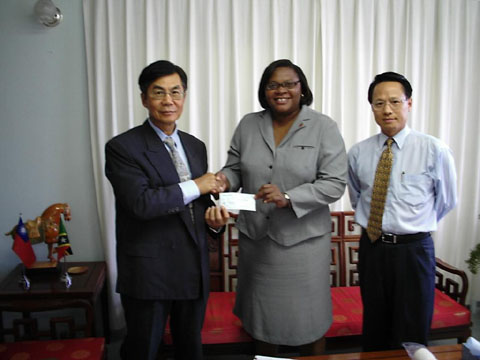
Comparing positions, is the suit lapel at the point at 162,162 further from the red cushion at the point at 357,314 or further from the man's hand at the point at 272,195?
the red cushion at the point at 357,314

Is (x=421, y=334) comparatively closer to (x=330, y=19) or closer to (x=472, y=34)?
(x=330, y=19)

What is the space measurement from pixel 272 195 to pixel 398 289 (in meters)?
0.94

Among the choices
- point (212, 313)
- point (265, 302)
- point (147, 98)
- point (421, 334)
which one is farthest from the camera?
point (212, 313)

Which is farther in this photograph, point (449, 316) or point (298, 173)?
point (449, 316)

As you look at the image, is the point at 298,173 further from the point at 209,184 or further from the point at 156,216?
the point at 156,216

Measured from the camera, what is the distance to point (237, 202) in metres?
1.77

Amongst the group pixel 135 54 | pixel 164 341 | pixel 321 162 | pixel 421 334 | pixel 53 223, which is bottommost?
pixel 164 341

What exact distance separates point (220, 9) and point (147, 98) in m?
1.54

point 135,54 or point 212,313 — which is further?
point 135,54

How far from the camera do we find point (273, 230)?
1912 millimetres

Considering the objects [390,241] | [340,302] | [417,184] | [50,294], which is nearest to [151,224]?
[50,294]

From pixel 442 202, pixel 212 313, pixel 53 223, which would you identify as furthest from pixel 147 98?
pixel 442 202

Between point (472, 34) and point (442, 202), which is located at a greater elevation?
point (472, 34)

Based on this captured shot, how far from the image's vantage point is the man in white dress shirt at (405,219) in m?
2.04
